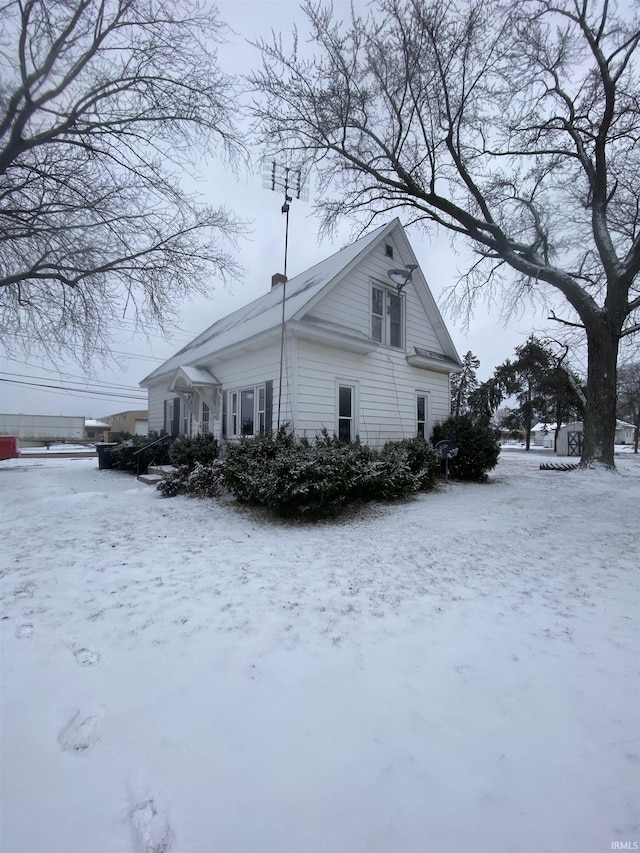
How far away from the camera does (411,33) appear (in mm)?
9109

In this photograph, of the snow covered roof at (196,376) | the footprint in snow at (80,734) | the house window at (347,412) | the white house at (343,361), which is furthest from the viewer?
the snow covered roof at (196,376)

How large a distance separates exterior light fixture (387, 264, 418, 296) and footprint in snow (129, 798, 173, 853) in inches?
449

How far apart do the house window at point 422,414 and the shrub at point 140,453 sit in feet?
27.1

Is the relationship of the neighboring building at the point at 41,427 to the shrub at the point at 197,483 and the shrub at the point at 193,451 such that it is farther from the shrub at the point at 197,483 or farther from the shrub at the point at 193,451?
the shrub at the point at 197,483

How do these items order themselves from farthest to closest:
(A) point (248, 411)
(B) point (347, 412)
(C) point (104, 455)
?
(C) point (104, 455) < (A) point (248, 411) < (B) point (347, 412)

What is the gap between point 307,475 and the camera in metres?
5.82

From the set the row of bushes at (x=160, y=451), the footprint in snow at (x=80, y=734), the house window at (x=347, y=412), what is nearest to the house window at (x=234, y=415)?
the row of bushes at (x=160, y=451)

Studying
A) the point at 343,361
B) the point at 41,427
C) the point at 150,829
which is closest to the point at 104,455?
the point at 343,361

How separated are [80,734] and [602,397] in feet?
44.2

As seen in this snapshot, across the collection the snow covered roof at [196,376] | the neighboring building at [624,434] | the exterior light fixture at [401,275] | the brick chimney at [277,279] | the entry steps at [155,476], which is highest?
the brick chimney at [277,279]

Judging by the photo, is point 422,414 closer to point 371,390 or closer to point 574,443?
point 371,390

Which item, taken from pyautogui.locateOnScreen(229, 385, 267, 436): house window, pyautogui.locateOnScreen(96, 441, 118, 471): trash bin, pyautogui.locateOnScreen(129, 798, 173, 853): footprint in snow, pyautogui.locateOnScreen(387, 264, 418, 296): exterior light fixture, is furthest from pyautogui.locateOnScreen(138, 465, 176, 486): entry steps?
pyautogui.locateOnScreen(129, 798, 173, 853): footprint in snow

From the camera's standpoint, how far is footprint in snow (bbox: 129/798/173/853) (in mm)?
1340

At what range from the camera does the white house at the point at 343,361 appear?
30.1 ft
